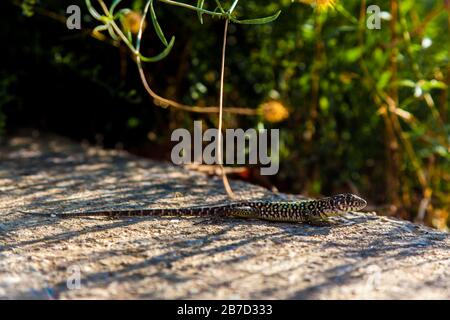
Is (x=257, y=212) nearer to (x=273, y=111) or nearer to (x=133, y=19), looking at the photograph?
(x=273, y=111)

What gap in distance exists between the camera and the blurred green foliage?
6.05 metres

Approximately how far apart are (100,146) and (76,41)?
1.11 m

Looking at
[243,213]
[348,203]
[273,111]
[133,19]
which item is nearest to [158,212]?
[243,213]

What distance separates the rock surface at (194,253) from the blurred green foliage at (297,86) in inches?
53.2

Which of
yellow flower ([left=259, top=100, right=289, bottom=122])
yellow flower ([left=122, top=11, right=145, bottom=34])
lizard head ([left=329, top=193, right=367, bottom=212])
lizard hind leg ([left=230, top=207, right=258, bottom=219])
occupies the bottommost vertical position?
lizard hind leg ([left=230, top=207, right=258, bottom=219])

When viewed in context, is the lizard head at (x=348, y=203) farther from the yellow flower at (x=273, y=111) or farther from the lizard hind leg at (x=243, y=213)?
the yellow flower at (x=273, y=111)

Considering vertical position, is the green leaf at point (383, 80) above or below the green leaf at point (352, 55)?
below

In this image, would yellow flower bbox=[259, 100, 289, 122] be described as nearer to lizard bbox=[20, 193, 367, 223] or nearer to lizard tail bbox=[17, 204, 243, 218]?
lizard bbox=[20, 193, 367, 223]

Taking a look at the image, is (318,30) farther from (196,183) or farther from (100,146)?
(100,146)

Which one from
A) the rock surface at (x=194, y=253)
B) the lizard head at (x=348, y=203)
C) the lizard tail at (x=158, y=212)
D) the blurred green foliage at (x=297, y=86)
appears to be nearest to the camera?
the rock surface at (x=194, y=253)

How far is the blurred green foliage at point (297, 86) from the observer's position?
6051 mm

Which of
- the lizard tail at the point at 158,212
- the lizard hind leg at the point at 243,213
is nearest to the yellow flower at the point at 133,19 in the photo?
the lizard tail at the point at 158,212

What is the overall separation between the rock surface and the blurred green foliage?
4.44 ft

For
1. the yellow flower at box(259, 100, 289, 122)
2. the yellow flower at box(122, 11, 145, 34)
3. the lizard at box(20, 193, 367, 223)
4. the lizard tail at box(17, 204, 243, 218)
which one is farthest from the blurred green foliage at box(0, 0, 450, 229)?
the lizard tail at box(17, 204, 243, 218)
